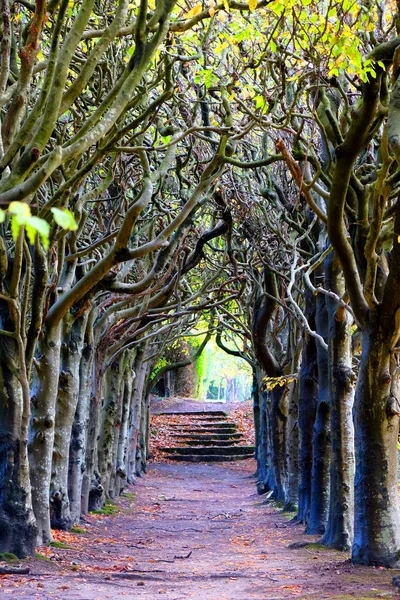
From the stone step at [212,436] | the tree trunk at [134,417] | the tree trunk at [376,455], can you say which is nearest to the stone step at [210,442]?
the stone step at [212,436]

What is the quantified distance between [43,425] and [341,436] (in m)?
4.09

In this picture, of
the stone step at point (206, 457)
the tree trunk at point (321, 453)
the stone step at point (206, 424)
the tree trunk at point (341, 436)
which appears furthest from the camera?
the stone step at point (206, 424)

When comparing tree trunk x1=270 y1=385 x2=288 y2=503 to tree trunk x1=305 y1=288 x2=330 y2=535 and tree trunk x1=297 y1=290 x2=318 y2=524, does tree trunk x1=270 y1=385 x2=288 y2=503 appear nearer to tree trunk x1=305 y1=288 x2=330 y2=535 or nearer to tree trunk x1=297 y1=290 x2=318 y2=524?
tree trunk x1=297 y1=290 x2=318 y2=524

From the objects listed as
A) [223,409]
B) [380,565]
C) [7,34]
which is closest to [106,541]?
[380,565]

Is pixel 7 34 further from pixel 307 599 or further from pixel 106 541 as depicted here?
pixel 106 541

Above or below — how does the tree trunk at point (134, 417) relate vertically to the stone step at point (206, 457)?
above

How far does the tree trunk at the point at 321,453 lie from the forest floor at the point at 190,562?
0.40 m

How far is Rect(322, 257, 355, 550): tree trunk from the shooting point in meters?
9.73

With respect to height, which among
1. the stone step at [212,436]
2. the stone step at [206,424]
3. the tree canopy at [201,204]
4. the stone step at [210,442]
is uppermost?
the tree canopy at [201,204]

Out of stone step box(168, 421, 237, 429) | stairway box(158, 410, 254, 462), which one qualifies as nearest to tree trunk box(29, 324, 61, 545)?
stairway box(158, 410, 254, 462)

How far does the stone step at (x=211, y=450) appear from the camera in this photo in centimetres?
3203

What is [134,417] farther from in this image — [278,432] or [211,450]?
[211,450]

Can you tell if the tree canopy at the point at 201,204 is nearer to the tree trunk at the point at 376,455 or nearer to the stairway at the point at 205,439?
the tree trunk at the point at 376,455

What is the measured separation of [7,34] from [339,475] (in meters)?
6.96
